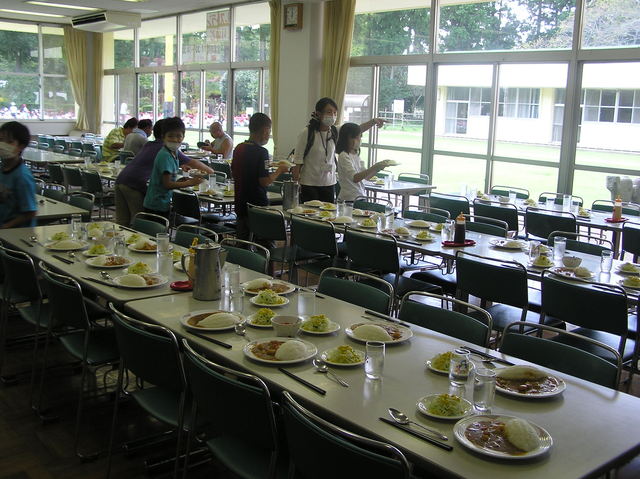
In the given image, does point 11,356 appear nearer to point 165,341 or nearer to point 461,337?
point 165,341

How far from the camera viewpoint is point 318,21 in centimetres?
1062

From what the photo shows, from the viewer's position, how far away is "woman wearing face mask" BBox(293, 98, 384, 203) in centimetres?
611

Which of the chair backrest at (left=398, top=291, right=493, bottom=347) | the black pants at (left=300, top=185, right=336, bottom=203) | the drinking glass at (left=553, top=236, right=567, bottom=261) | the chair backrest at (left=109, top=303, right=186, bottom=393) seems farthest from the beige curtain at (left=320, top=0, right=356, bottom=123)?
the chair backrest at (left=109, top=303, right=186, bottom=393)

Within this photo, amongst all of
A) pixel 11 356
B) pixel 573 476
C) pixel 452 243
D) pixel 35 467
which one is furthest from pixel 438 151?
pixel 573 476

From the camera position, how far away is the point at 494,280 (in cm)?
379

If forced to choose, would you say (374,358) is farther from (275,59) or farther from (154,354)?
(275,59)

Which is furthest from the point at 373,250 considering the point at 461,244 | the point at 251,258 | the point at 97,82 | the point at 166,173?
the point at 97,82

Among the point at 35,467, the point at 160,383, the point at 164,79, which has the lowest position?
the point at 35,467

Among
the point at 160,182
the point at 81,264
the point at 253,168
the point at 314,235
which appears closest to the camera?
the point at 81,264

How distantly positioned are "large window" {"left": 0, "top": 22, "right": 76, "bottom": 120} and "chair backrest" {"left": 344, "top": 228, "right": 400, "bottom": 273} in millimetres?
14149

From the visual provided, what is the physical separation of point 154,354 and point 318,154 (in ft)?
13.0

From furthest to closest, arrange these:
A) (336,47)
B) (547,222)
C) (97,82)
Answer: (97,82), (336,47), (547,222)

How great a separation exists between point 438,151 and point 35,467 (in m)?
7.71

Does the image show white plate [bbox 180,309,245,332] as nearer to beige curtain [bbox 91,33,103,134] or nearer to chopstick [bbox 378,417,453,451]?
chopstick [bbox 378,417,453,451]
